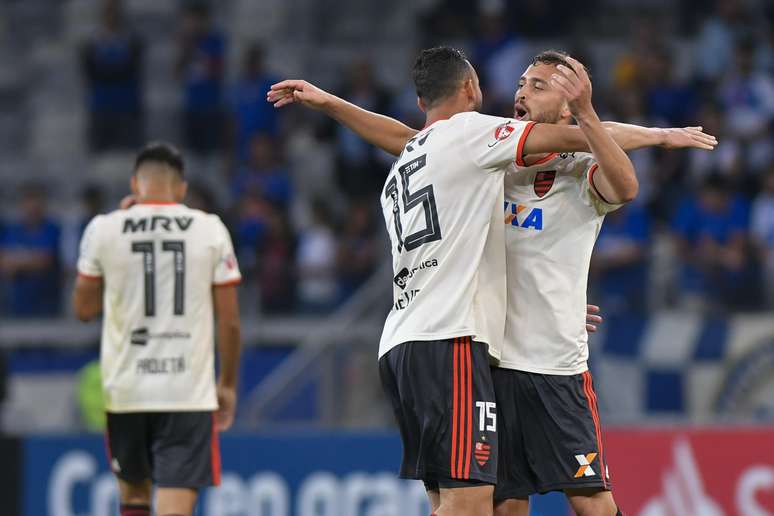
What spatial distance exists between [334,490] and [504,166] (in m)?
4.75

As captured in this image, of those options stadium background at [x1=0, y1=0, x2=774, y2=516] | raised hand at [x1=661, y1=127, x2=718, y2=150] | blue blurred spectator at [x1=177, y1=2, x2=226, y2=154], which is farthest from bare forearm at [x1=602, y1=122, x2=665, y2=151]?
blue blurred spectator at [x1=177, y1=2, x2=226, y2=154]

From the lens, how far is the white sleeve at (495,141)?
5.52 m

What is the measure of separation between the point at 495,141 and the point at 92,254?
2774 mm

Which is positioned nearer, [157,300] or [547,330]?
[547,330]

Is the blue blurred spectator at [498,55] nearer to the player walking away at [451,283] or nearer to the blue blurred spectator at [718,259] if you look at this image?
the blue blurred spectator at [718,259]

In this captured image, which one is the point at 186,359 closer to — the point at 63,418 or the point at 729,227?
the point at 63,418

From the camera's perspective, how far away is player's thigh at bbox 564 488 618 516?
19.1 ft

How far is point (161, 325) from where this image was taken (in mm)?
7387

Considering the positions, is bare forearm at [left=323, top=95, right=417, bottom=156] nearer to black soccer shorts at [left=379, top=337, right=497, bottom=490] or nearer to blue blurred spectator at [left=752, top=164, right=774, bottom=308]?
black soccer shorts at [left=379, top=337, right=497, bottom=490]

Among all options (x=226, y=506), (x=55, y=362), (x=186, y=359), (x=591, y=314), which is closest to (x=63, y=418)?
(x=55, y=362)

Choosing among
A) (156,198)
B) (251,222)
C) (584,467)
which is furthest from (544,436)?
(251,222)

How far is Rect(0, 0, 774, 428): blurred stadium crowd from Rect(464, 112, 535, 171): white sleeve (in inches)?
177

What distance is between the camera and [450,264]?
18.3ft

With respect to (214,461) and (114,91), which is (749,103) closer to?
(114,91)
